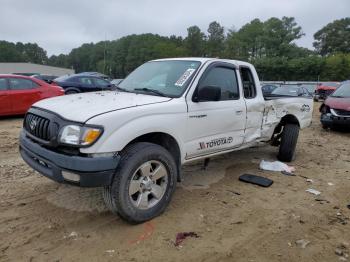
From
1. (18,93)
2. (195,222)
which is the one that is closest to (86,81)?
(18,93)

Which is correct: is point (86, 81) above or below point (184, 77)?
below

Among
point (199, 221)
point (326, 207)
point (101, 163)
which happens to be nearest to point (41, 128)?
point (101, 163)

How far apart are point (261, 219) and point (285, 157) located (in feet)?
9.09

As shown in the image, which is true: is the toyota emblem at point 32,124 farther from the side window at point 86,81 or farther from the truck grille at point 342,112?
the side window at point 86,81

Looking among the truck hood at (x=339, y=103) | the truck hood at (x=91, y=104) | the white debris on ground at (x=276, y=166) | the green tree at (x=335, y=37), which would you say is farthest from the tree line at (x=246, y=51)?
the truck hood at (x=91, y=104)

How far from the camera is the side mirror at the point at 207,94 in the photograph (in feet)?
14.0

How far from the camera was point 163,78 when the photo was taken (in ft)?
15.4

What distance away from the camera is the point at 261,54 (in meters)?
76.8

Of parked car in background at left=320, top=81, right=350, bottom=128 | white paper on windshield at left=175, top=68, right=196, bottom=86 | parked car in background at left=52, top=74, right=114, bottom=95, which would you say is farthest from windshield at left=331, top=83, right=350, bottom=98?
parked car in background at left=52, top=74, right=114, bottom=95

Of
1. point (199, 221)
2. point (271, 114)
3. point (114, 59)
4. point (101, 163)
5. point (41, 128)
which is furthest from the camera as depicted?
point (114, 59)

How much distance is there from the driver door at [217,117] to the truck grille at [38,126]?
5.41 feet

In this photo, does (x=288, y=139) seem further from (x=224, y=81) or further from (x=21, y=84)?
(x=21, y=84)

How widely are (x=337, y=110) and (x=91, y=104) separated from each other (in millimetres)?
8768

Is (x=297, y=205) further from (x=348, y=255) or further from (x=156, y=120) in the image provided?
(x=156, y=120)
